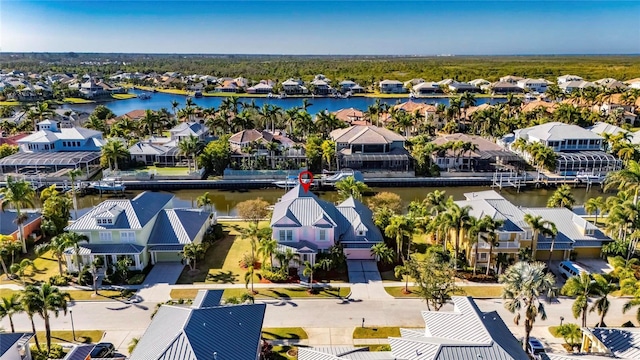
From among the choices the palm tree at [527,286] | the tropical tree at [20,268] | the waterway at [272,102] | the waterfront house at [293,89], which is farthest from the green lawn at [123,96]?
the palm tree at [527,286]

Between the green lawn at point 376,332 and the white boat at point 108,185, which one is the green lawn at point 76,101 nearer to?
the white boat at point 108,185

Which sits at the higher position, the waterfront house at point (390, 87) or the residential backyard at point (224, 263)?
the waterfront house at point (390, 87)

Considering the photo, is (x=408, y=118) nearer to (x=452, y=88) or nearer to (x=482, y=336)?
(x=482, y=336)

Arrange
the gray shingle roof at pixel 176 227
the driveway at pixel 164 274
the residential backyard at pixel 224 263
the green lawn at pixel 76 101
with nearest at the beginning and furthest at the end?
the driveway at pixel 164 274 < the residential backyard at pixel 224 263 < the gray shingle roof at pixel 176 227 < the green lawn at pixel 76 101

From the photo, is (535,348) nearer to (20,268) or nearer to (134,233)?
(134,233)

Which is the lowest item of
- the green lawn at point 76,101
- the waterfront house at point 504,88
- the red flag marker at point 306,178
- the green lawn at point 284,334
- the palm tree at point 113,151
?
the green lawn at point 284,334

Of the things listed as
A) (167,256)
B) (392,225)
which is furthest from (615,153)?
(167,256)
